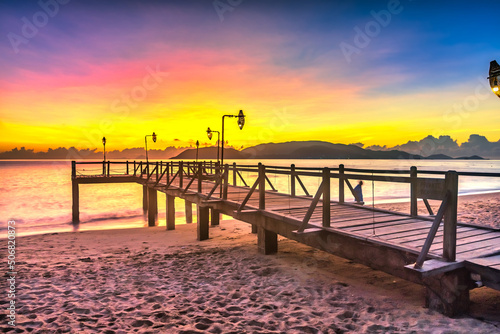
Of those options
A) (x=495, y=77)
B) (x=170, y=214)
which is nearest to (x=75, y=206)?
(x=170, y=214)

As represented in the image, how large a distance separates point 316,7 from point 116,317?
13.0m

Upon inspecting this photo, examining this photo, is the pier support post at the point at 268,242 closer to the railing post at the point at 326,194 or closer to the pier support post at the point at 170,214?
the railing post at the point at 326,194

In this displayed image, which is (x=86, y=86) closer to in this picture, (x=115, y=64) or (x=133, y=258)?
(x=115, y=64)

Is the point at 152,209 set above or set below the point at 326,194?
below

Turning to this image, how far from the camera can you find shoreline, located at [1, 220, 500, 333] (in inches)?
167

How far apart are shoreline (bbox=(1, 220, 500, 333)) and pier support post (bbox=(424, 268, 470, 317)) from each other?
118mm

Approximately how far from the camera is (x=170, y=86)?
2352cm

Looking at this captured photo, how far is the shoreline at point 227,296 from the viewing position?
423cm

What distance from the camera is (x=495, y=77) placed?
203 inches

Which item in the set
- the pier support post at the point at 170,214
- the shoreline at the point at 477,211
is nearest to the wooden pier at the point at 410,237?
the shoreline at the point at 477,211

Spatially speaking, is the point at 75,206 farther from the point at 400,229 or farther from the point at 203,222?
the point at 400,229

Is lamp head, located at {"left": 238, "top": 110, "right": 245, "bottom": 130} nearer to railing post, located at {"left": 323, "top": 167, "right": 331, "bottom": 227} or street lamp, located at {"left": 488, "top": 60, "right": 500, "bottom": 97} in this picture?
railing post, located at {"left": 323, "top": 167, "right": 331, "bottom": 227}

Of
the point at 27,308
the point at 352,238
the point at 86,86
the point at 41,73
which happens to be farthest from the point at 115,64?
the point at 352,238

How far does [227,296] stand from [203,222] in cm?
643
